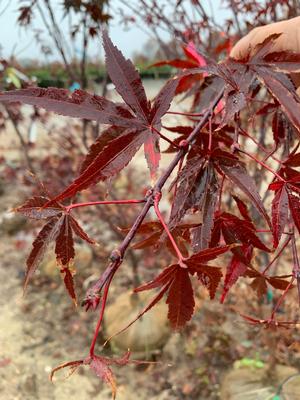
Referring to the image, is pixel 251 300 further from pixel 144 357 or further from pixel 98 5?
pixel 98 5

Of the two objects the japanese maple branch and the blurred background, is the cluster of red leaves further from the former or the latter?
the blurred background

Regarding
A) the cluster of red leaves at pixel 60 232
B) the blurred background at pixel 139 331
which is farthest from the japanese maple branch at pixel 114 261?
the blurred background at pixel 139 331

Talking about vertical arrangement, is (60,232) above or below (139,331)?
above

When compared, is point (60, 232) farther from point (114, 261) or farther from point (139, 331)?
point (139, 331)

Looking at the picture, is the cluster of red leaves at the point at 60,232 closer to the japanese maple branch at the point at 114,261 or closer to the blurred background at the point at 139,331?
the japanese maple branch at the point at 114,261

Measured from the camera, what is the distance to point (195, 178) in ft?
1.75

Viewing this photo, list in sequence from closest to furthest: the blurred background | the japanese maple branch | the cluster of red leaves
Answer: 1. the japanese maple branch
2. the cluster of red leaves
3. the blurred background

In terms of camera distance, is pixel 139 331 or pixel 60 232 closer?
pixel 60 232

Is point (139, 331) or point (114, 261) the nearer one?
point (114, 261)

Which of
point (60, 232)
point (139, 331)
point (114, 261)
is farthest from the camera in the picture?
point (139, 331)

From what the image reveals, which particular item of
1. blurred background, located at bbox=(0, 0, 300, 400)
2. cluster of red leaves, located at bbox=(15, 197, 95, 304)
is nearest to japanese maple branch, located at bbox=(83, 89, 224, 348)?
cluster of red leaves, located at bbox=(15, 197, 95, 304)

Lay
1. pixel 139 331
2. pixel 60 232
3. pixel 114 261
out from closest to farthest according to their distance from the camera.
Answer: pixel 114 261 → pixel 60 232 → pixel 139 331

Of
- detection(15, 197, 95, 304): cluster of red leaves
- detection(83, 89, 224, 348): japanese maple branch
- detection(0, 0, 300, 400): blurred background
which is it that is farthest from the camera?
detection(0, 0, 300, 400): blurred background

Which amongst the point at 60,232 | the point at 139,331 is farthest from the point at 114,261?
the point at 139,331
